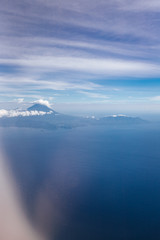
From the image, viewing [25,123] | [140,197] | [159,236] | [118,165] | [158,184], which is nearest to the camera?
[159,236]

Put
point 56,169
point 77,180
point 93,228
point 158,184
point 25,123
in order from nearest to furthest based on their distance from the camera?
point 93,228
point 158,184
point 77,180
point 56,169
point 25,123

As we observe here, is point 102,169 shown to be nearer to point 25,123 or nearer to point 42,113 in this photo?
point 25,123

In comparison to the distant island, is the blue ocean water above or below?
below

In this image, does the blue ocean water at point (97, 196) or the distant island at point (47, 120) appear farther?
the distant island at point (47, 120)

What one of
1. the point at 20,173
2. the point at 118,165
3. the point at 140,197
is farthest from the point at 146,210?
the point at 20,173

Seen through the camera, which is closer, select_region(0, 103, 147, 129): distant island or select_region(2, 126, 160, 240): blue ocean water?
select_region(2, 126, 160, 240): blue ocean water

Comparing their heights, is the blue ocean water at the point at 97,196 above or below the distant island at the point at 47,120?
below

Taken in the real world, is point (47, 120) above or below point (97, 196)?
above

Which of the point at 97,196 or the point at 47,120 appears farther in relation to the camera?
the point at 47,120
